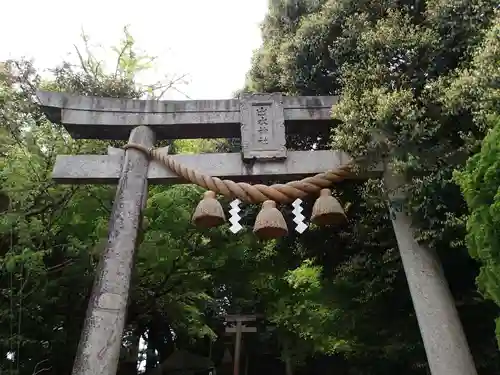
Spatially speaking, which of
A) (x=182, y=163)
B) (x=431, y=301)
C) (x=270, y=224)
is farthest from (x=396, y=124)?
(x=182, y=163)

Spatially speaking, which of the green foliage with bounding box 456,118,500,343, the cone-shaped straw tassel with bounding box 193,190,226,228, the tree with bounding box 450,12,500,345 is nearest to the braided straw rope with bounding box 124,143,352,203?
the cone-shaped straw tassel with bounding box 193,190,226,228

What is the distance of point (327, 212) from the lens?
16.7ft

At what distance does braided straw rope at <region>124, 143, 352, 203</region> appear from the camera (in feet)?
17.6

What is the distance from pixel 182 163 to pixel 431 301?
3162 millimetres

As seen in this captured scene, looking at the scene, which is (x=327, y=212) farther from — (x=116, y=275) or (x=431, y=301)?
(x=116, y=275)

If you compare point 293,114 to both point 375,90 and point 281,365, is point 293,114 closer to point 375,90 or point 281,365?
point 375,90

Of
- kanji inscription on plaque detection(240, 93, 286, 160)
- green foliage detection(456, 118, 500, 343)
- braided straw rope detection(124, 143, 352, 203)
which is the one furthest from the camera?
kanji inscription on plaque detection(240, 93, 286, 160)

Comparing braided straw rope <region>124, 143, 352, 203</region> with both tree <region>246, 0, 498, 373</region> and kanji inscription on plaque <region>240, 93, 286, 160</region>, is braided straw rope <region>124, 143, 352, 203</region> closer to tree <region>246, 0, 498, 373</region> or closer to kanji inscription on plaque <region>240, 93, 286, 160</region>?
tree <region>246, 0, 498, 373</region>

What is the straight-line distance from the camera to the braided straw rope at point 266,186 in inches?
211

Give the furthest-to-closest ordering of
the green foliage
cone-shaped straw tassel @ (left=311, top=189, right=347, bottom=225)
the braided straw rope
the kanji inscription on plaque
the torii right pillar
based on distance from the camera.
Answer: the kanji inscription on plaque → the braided straw rope → cone-shaped straw tassel @ (left=311, top=189, right=347, bottom=225) → the torii right pillar → the green foliage

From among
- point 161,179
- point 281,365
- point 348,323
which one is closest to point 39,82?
point 161,179

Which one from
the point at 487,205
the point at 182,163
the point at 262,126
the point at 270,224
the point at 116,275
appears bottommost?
the point at 487,205

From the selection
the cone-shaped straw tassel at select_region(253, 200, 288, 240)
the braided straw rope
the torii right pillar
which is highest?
the braided straw rope

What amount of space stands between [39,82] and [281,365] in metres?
10.5
